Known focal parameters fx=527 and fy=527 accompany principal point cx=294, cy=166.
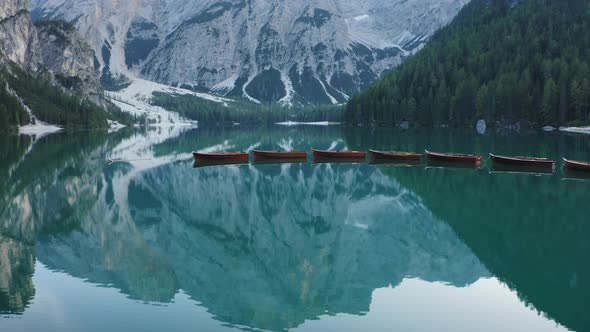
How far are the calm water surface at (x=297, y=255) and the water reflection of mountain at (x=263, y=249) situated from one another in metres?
0.12

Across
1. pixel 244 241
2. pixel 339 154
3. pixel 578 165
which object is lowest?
pixel 244 241

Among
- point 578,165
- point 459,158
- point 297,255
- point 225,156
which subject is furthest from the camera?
point 225,156

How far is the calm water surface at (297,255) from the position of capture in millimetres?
18906

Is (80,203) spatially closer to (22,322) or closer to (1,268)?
(1,268)

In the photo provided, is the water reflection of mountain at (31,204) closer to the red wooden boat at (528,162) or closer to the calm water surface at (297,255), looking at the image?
the calm water surface at (297,255)

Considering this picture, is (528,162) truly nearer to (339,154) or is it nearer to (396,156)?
(396,156)

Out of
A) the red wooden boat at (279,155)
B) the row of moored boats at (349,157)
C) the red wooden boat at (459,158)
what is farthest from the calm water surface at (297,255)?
the red wooden boat at (279,155)

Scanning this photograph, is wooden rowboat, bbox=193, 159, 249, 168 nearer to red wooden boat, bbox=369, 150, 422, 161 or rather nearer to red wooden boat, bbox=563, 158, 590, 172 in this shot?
red wooden boat, bbox=369, 150, 422, 161

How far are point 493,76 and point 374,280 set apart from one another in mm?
150559

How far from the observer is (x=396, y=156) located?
6675cm

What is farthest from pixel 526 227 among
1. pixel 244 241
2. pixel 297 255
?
pixel 244 241

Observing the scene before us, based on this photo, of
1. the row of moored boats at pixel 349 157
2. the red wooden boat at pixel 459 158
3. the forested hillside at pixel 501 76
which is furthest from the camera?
the forested hillside at pixel 501 76

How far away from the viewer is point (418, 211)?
3731cm

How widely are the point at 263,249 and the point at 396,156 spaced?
41783 mm
